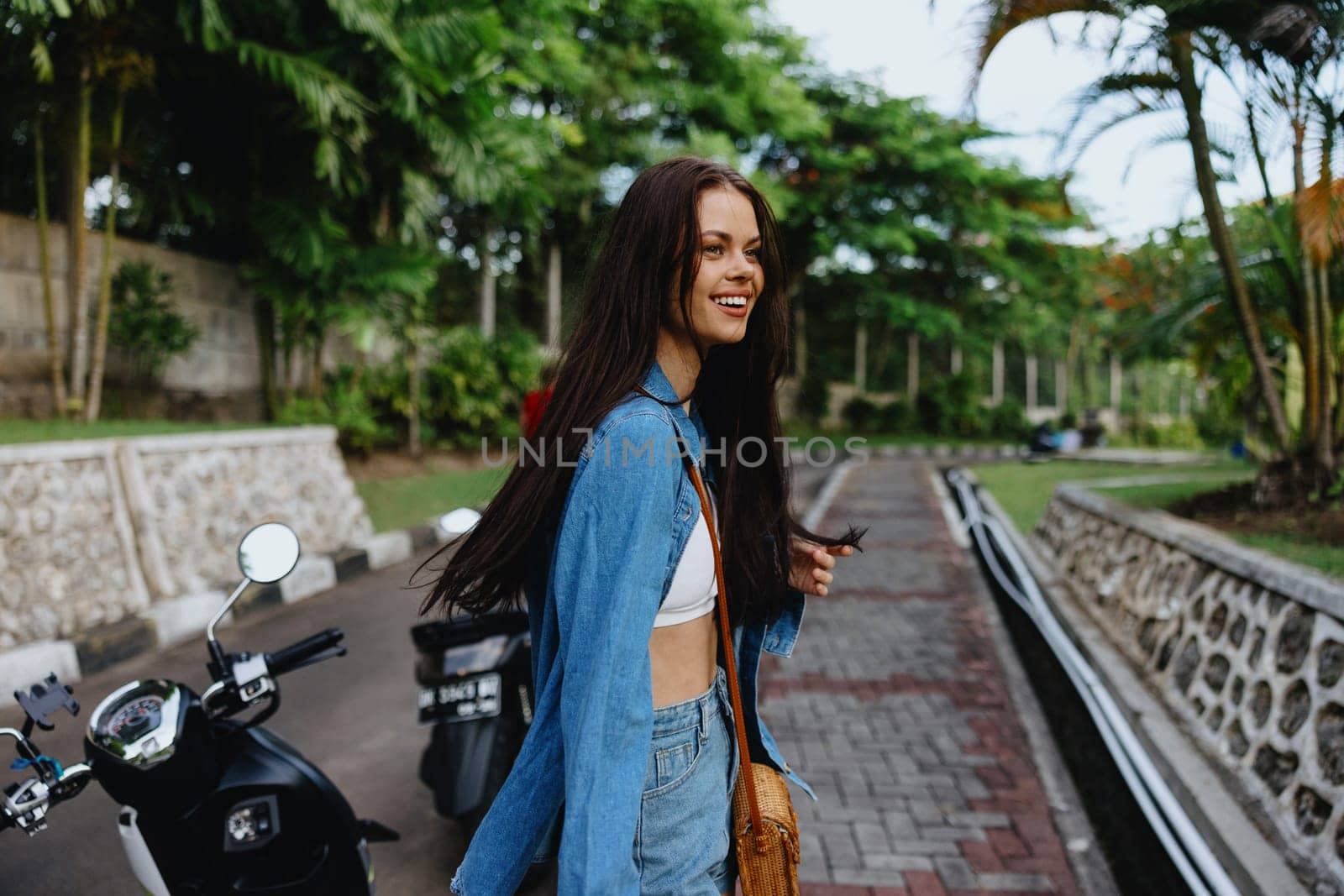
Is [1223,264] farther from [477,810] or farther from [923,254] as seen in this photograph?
[923,254]

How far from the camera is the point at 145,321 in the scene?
738cm

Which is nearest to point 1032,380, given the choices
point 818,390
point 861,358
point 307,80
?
point 861,358

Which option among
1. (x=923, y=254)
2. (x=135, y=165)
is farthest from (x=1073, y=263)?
(x=135, y=165)

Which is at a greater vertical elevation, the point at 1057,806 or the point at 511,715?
the point at 511,715

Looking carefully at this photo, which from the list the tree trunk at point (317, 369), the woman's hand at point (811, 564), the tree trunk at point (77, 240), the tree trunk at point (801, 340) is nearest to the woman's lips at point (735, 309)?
the woman's hand at point (811, 564)

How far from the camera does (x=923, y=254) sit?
22.8 metres

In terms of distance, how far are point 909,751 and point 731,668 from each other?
2911 millimetres

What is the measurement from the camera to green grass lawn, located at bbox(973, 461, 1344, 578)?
382 centimetres

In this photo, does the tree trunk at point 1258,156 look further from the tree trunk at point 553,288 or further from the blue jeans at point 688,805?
the tree trunk at point 553,288

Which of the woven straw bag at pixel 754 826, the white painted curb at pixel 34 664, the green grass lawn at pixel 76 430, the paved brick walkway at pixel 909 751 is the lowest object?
A: the paved brick walkway at pixel 909 751

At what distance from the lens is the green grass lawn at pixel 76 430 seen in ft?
17.2

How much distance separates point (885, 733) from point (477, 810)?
7.08ft

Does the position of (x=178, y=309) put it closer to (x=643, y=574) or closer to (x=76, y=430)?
(x=76, y=430)

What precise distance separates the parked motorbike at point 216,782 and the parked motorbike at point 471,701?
0.54 meters
